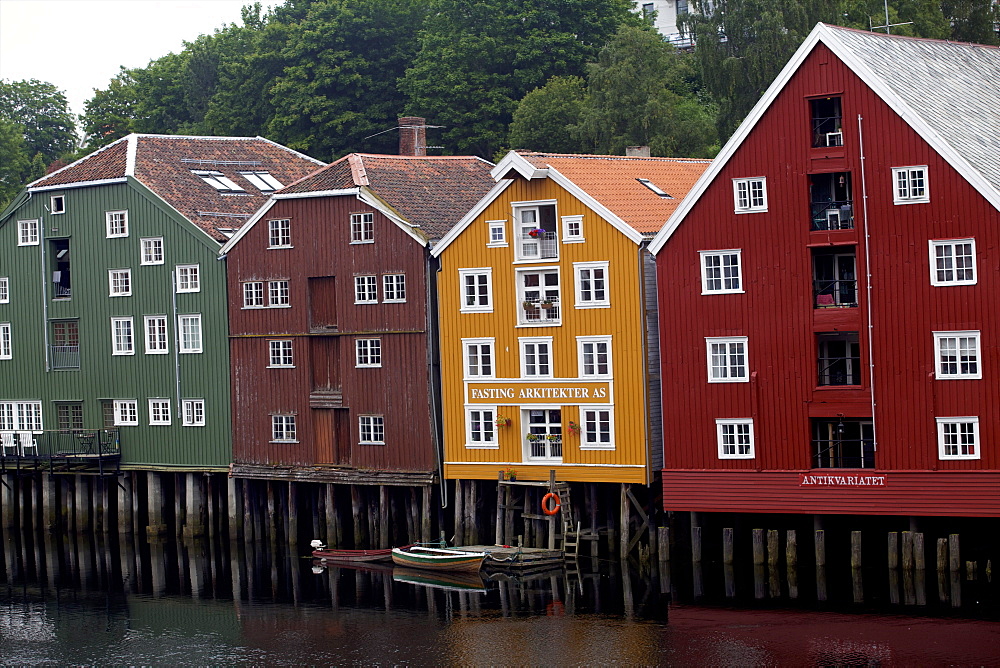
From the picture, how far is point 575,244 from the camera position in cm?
5734

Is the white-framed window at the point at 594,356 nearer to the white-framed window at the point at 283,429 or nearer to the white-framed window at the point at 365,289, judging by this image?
the white-framed window at the point at 365,289

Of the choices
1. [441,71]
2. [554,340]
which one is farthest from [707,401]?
[441,71]

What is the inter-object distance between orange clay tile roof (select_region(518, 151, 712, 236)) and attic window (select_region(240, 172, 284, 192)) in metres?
16.3

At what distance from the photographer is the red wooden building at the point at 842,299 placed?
1970 inches

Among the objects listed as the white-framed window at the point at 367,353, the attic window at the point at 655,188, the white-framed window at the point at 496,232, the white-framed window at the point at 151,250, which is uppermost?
the attic window at the point at 655,188

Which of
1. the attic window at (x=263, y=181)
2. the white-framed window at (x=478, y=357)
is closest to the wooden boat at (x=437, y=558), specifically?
the white-framed window at (x=478, y=357)

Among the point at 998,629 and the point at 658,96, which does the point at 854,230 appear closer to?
the point at 998,629

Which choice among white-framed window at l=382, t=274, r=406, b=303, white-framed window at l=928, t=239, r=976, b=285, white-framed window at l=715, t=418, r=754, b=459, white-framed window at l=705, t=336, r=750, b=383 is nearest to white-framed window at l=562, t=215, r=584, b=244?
white-framed window at l=705, t=336, r=750, b=383

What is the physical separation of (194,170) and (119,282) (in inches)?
223

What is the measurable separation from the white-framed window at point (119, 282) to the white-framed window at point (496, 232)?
1676 cm

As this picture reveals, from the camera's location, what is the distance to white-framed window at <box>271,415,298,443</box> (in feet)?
214

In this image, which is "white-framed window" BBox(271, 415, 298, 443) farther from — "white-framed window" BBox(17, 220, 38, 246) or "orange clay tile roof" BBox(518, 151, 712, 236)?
"orange clay tile roof" BBox(518, 151, 712, 236)

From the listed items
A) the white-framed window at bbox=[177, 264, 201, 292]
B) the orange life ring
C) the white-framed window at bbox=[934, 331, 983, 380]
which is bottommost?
the orange life ring

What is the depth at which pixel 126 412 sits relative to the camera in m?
69.7
